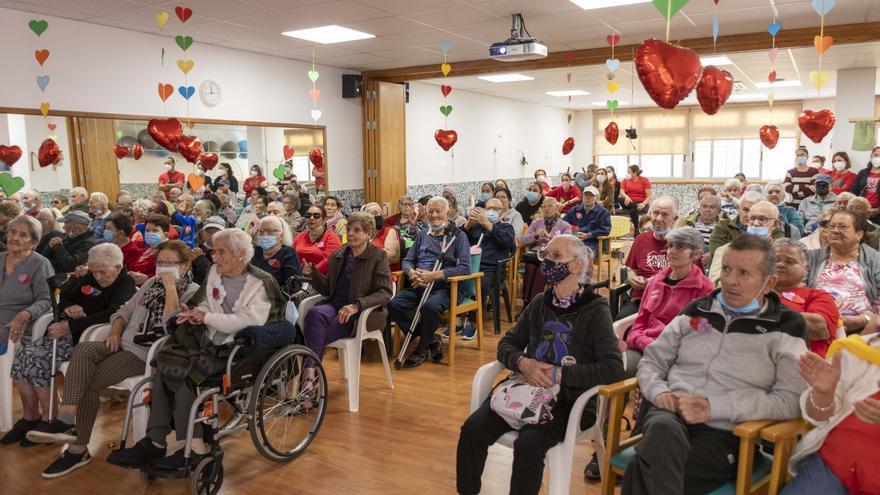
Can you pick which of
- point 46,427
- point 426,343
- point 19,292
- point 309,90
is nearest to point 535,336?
point 426,343

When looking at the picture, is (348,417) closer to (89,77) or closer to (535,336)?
(535,336)

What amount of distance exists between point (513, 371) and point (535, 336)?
0.17 m

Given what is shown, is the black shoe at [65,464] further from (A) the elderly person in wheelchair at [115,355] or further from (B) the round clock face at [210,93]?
(B) the round clock face at [210,93]

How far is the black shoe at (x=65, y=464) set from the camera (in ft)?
9.80

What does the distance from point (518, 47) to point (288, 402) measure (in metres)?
4.01

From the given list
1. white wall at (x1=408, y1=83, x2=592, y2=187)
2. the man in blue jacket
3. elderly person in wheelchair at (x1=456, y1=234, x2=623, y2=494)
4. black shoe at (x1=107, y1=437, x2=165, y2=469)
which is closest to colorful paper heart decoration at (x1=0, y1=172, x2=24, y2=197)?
the man in blue jacket

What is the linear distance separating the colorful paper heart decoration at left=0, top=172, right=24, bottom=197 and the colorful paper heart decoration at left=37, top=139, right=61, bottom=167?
251mm

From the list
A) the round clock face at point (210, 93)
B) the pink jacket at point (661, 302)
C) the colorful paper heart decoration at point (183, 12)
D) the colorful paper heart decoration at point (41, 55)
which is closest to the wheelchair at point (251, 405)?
the pink jacket at point (661, 302)

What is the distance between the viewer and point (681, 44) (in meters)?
6.96

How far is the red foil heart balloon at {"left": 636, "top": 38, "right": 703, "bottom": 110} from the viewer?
3.72 m

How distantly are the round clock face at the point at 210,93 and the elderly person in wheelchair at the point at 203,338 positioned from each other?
4317 mm

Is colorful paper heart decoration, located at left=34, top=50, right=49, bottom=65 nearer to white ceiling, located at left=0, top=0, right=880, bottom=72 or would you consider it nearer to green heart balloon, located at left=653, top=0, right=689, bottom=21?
white ceiling, located at left=0, top=0, right=880, bottom=72

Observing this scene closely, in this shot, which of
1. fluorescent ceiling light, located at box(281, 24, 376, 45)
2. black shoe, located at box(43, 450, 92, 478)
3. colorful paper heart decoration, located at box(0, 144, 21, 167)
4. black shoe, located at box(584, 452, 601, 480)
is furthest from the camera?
fluorescent ceiling light, located at box(281, 24, 376, 45)

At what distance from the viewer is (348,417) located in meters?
3.67
